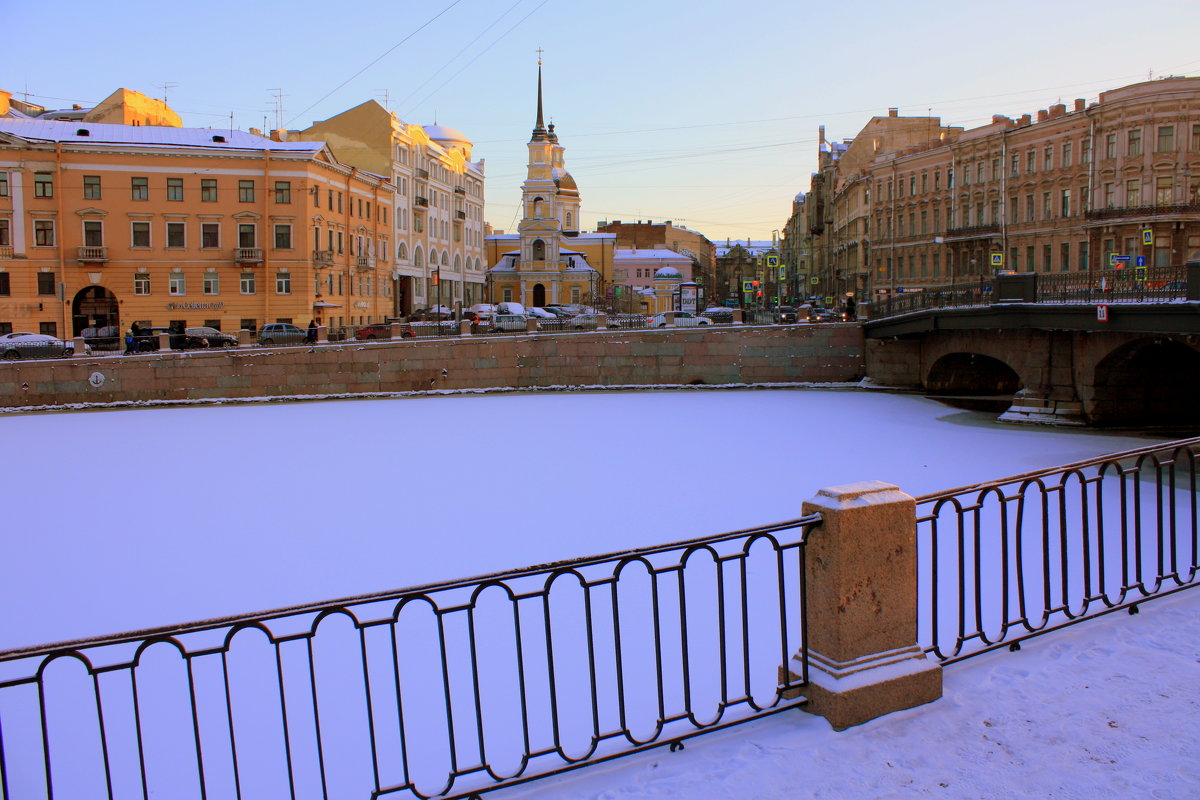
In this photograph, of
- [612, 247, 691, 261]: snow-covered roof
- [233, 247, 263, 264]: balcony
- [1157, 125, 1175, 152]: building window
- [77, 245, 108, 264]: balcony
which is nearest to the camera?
[1157, 125, 1175, 152]: building window

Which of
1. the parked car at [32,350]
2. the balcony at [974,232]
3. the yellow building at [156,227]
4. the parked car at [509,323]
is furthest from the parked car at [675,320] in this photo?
the parked car at [32,350]

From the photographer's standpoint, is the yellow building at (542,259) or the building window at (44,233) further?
the yellow building at (542,259)

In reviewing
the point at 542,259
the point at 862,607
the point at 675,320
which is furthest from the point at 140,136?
the point at 862,607

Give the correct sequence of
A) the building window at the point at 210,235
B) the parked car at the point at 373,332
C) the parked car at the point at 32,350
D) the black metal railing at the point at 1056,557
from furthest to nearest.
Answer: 1. the building window at the point at 210,235
2. the parked car at the point at 373,332
3. the parked car at the point at 32,350
4. the black metal railing at the point at 1056,557

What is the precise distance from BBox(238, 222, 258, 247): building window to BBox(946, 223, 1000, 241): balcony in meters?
35.1

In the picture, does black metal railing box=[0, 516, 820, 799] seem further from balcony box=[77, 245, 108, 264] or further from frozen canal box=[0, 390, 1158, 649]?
balcony box=[77, 245, 108, 264]

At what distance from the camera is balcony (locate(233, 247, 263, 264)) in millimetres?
44062

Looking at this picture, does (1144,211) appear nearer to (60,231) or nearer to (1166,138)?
(1166,138)

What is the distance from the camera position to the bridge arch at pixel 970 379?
30.6m

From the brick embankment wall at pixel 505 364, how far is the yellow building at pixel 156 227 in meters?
9.60

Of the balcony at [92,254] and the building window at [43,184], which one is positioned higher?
the building window at [43,184]

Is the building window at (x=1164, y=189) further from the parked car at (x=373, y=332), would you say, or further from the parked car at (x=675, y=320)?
the parked car at (x=373, y=332)

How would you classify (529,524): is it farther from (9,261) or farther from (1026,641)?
(9,261)

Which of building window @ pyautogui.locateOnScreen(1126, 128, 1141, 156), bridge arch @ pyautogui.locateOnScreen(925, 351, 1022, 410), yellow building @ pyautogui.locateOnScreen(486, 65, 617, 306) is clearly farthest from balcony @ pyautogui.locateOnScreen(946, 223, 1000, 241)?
yellow building @ pyautogui.locateOnScreen(486, 65, 617, 306)
